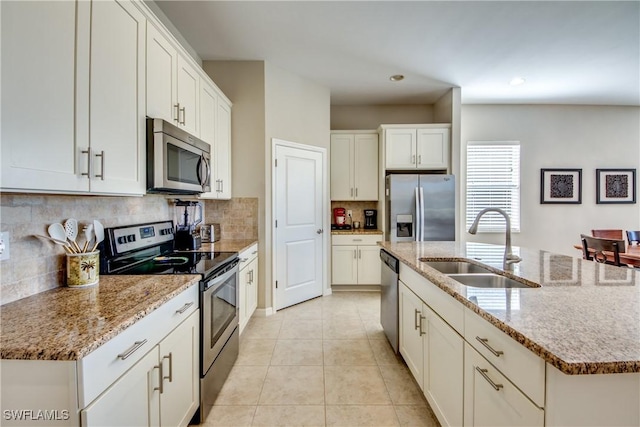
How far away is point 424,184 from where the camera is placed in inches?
155

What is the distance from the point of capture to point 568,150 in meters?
4.70

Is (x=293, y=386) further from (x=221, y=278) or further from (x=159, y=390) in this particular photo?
(x=159, y=390)

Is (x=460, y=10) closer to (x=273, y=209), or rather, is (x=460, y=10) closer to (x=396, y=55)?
(x=396, y=55)

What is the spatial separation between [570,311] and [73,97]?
6.46 ft

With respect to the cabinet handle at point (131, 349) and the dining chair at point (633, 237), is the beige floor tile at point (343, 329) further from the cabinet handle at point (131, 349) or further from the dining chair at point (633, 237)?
the dining chair at point (633, 237)

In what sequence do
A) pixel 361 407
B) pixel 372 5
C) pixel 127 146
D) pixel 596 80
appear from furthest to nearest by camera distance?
pixel 596 80 → pixel 372 5 → pixel 361 407 → pixel 127 146

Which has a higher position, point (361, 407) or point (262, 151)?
point (262, 151)

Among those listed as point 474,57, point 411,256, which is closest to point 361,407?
point 411,256

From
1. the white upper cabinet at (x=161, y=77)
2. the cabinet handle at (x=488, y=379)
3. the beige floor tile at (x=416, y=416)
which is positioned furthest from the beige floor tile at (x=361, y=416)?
the white upper cabinet at (x=161, y=77)

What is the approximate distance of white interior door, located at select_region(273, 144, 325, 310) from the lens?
343 cm

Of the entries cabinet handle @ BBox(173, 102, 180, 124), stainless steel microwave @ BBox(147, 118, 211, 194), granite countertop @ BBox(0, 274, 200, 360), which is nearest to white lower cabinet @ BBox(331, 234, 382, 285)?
stainless steel microwave @ BBox(147, 118, 211, 194)

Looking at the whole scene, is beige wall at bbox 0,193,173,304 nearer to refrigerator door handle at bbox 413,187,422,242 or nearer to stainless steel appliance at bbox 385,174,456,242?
stainless steel appliance at bbox 385,174,456,242

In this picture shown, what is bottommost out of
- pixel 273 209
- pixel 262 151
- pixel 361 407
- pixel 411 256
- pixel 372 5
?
pixel 361 407

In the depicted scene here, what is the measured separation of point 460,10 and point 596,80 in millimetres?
2734
